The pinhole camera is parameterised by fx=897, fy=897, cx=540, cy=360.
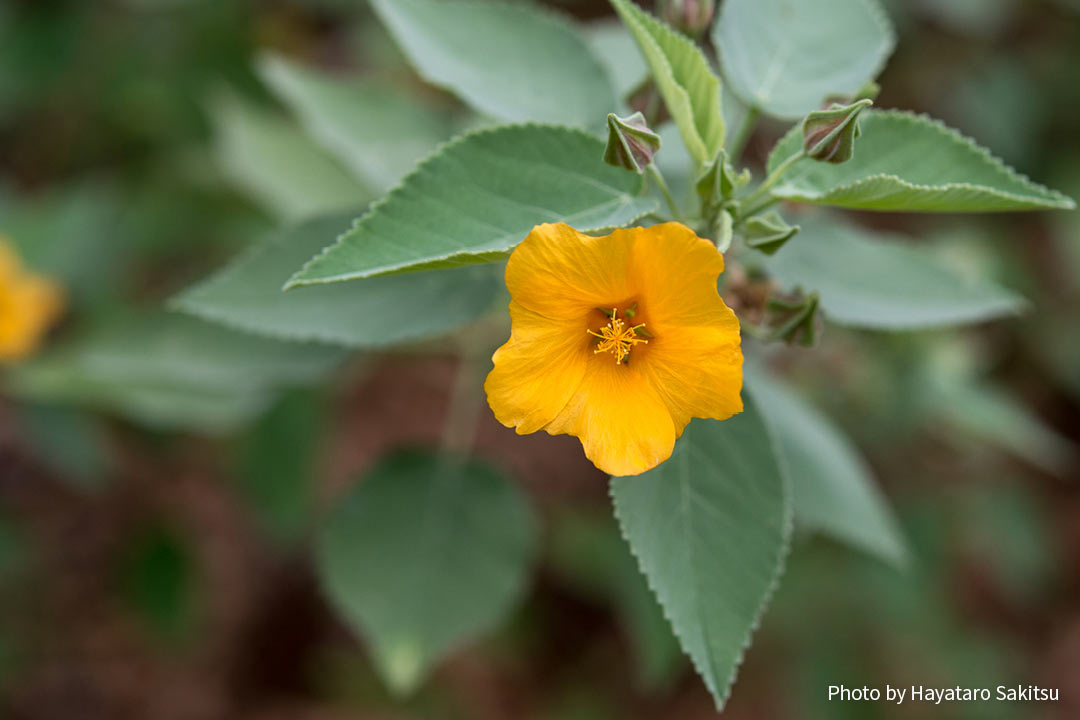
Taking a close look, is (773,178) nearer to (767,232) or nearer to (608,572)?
(767,232)

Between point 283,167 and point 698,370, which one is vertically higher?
point 698,370

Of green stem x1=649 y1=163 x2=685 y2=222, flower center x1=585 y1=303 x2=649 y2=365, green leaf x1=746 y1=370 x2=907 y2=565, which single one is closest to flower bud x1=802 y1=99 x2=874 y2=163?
green stem x1=649 y1=163 x2=685 y2=222

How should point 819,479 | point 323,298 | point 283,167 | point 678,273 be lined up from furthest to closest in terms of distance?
point 283,167, point 819,479, point 323,298, point 678,273

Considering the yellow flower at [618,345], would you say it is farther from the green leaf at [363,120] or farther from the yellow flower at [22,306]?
the yellow flower at [22,306]

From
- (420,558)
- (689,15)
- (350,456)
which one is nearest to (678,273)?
(689,15)

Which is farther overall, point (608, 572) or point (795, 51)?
point (608, 572)

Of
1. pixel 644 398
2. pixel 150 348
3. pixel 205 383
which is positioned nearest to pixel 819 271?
pixel 644 398

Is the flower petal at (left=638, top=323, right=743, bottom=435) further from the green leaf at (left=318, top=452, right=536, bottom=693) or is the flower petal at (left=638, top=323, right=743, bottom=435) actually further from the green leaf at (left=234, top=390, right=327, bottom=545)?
the green leaf at (left=234, top=390, right=327, bottom=545)

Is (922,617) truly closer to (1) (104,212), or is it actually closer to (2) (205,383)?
(2) (205,383)
